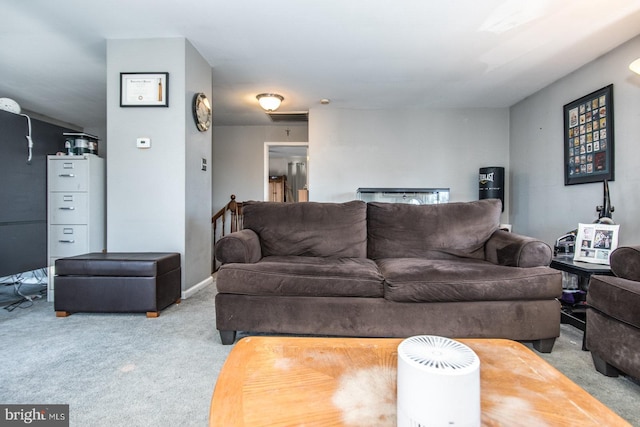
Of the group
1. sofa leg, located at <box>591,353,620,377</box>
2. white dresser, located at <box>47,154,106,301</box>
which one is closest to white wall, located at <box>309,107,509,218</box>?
white dresser, located at <box>47,154,106,301</box>

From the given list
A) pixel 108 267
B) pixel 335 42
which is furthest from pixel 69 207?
pixel 335 42

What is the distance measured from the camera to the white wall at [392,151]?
509 centimetres

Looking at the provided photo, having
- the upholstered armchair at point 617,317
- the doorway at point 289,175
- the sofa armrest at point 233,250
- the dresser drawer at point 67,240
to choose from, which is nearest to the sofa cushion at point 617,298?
the upholstered armchair at point 617,317

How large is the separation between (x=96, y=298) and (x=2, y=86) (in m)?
3.83

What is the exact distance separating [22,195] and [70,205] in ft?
2.80

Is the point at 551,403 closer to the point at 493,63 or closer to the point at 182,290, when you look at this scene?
the point at 182,290

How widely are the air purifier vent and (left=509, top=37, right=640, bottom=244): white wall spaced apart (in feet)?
10.4

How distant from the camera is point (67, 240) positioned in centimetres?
313

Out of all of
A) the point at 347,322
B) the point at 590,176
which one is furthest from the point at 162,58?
the point at 590,176

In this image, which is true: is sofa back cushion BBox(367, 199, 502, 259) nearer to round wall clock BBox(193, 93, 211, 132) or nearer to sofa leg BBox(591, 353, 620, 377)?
sofa leg BBox(591, 353, 620, 377)

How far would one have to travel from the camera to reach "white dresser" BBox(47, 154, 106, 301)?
3.12 metres

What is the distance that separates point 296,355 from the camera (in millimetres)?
961

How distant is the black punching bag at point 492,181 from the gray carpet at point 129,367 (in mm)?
2777

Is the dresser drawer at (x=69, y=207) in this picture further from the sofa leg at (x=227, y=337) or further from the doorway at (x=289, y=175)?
the doorway at (x=289, y=175)
